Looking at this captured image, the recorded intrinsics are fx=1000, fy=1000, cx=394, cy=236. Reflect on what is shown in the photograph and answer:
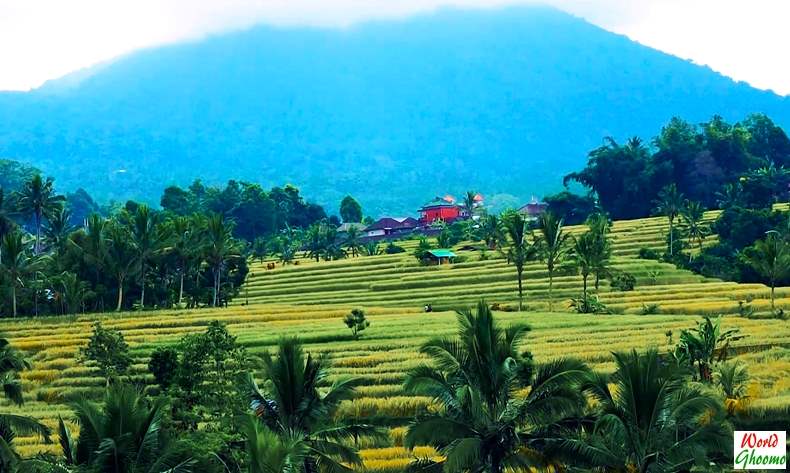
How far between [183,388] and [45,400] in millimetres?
9855

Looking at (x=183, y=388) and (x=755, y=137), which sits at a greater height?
(x=755, y=137)

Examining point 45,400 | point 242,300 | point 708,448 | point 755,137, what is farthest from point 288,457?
point 755,137

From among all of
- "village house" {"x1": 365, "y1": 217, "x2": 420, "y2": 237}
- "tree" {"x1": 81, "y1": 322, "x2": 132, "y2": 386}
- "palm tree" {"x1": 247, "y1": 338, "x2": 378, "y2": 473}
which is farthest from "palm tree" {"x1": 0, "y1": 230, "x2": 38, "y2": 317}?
"village house" {"x1": 365, "y1": 217, "x2": 420, "y2": 237}

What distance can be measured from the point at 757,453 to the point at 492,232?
60.7 metres

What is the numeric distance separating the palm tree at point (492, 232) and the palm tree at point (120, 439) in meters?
59.0

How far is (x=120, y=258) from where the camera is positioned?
56812 millimetres

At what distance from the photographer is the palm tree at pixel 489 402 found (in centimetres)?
2103

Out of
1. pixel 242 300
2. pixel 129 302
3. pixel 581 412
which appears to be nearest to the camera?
pixel 581 412

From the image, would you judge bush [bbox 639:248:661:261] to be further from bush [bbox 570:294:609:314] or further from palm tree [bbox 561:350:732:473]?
palm tree [bbox 561:350:732:473]

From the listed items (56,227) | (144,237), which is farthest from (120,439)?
(56,227)

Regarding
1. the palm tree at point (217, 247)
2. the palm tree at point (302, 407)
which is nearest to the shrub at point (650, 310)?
the palm tree at point (217, 247)

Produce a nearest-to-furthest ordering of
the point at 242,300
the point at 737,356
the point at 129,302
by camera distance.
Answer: the point at 737,356, the point at 129,302, the point at 242,300

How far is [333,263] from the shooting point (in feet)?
272

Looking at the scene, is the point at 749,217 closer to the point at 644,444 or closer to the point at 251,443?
the point at 644,444
